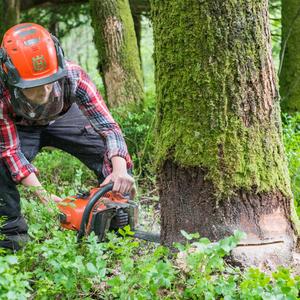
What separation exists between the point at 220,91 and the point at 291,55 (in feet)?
14.2

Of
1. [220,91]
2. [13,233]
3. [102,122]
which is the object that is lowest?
[13,233]

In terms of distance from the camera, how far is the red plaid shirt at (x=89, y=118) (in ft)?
13.1

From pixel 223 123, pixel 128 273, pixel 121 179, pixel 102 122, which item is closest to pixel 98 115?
pixel 102 122

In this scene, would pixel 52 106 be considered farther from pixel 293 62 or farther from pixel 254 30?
pixel 293 62

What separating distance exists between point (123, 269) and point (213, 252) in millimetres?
443

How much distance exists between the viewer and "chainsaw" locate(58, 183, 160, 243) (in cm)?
375

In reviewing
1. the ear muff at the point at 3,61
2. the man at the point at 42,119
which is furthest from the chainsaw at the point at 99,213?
the ear muff at the point at 3,61

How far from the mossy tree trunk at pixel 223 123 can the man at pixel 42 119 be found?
2.31 ft

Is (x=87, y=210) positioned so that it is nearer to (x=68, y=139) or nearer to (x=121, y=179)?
(x=121, y=179)

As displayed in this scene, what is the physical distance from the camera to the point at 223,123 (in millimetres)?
3225

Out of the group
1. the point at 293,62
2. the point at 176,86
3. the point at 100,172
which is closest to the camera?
the point at 176,86

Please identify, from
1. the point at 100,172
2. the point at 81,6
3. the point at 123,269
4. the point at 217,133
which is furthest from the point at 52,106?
the point at 81,6

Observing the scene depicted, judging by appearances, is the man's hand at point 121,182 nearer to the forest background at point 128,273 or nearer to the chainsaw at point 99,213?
the chainsaw at point 99,213

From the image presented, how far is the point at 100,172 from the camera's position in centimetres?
464
